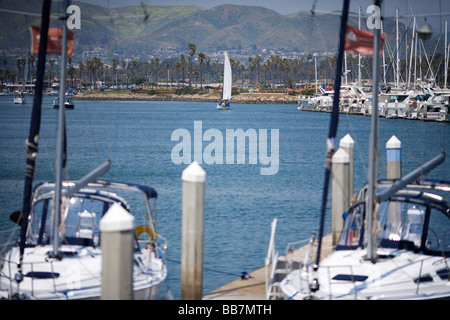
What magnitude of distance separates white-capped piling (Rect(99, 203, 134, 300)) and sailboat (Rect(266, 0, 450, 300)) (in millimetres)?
4258

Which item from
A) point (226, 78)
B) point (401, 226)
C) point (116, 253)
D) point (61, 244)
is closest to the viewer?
point (116, 253)

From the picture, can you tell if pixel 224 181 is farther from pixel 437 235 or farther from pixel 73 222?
pixel 437 235

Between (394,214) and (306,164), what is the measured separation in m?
35.3

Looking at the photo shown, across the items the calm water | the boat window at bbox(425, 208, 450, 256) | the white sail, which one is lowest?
the calm water

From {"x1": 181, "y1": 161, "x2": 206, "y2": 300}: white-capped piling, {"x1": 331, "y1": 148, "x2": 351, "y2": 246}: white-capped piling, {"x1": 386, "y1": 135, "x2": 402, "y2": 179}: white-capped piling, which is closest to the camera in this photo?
{"x1": 181, "y1": 161, "x2": 206, "y2": 300}: white-capped piling

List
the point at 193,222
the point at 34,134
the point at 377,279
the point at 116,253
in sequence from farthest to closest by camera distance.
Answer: the point at 34,134
the point at 193,222
the point at 377,279
the point at 116,253

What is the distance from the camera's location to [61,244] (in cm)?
1516

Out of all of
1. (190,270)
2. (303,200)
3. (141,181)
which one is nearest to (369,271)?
(190,270)

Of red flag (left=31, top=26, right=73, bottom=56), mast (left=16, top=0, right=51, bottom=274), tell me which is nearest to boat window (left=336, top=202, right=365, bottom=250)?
mast (left=16, top=0, right=51, bottom=274)

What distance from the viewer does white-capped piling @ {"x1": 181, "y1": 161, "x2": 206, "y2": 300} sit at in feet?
45.6

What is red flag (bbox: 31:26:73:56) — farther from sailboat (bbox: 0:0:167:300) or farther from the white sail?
the white sail

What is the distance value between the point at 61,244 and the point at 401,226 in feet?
25.0

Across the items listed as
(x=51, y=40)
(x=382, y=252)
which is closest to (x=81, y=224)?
(x=51, y=40)

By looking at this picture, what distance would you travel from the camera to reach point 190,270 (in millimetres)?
14328
